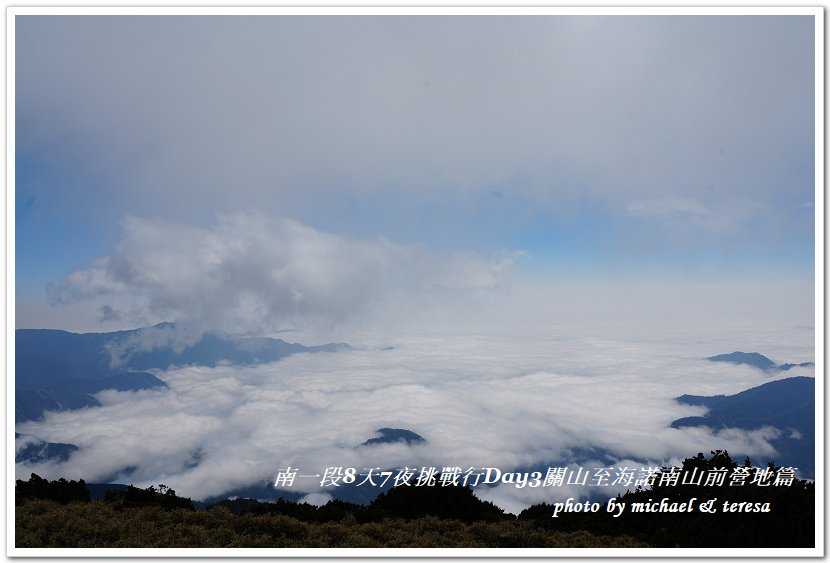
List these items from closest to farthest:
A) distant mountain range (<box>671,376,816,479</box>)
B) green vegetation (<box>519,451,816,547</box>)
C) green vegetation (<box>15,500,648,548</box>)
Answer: green vegetation (<box>519,451,816,547</box>) < green vegetation (<box>15,500,648,548</box>) < distant mountain range (<box>671,376,816,479</box>)

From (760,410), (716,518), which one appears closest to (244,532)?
(716,518)

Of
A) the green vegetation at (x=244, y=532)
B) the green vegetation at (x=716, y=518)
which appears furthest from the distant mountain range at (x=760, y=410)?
the green vegetation at (x=244, y=532)

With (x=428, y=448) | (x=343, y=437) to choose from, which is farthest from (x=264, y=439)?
(x=428, y=448)

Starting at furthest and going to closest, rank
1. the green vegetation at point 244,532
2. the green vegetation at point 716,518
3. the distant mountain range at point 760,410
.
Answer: the distant mountain range at point 760,410 < the green vegetation at point 244,532 < the green vegetation at point 716,518

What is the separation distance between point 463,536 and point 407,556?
1.67 metres

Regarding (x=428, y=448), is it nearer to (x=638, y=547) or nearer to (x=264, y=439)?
(x=264, y=439)

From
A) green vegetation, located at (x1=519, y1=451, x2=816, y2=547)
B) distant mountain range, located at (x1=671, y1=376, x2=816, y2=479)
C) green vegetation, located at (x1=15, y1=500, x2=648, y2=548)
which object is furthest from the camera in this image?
distant mountain range, located at (x1=671, y1=376, x2=816, y2=479)

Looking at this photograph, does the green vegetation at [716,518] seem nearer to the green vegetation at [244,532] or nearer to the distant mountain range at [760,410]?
the green vegetation at [244,532]

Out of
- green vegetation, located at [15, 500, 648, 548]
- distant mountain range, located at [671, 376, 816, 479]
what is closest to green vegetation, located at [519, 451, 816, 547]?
green vegetation, located at [15, 500, 648, 548]

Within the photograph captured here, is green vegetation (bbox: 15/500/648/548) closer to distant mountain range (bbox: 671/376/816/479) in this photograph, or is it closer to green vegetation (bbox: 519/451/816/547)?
green vegetation (bbox: 519/451/816/547)

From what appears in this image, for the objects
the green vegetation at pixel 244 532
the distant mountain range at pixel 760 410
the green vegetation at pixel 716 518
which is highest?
the distant mountain range at pixel 760 410

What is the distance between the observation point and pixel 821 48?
37.1 feet

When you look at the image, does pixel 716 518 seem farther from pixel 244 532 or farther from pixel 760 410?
pixel 760 410

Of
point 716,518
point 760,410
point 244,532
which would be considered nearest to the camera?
point 716,518
